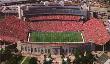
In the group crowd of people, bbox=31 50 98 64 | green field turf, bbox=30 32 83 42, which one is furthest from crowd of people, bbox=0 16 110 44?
crowd of people, bbox=31 50 98 64

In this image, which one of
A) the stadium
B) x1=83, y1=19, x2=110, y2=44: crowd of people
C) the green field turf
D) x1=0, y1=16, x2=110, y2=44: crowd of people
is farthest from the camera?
the green field turf

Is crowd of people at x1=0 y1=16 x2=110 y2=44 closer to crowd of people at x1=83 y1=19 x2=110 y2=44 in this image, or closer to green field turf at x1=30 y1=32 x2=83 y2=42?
crowd of people at x1=83 y1=19 x2=110 y2=44

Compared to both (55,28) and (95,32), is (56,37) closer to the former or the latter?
(55,28)

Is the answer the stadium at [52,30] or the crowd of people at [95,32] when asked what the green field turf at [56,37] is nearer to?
the stadium at [52,30]

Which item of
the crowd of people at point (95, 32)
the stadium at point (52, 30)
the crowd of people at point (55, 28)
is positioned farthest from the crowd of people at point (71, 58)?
the crowd of people at point (55, 28)

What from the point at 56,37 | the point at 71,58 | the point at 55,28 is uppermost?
the point at 55,28

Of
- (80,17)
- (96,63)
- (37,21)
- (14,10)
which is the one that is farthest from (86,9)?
(96,63)

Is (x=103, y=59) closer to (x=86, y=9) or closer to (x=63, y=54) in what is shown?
(x=63, y=54)

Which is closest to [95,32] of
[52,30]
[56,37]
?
[56,37]
